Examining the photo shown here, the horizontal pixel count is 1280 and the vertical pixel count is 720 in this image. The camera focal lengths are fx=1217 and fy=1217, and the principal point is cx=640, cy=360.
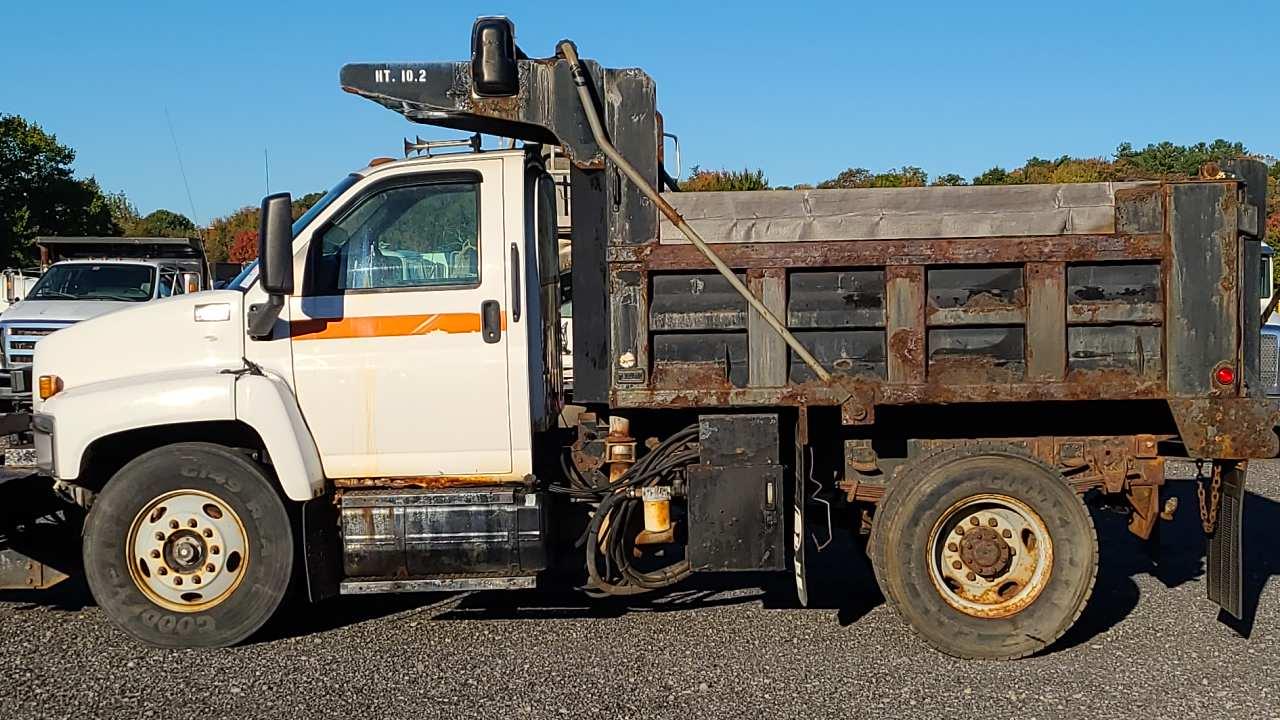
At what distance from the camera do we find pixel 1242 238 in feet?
19.4

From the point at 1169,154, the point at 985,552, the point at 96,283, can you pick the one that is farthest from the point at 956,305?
the point at 1169,154

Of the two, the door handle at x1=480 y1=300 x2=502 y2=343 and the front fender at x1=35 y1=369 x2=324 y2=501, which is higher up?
the door handle at x1=480 y1=300 x2=502 y2=343

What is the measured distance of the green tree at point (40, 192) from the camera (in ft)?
139

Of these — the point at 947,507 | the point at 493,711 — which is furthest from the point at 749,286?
the point at 493,711

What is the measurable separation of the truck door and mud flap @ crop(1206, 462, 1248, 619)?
3.60 meters

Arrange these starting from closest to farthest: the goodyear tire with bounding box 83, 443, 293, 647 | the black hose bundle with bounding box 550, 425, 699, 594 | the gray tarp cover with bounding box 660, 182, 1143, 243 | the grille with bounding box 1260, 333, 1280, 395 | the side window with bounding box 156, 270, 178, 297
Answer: the gray tarp cover with bounding box 660, 182, 1143, 243
the goodyear tire with bounding box 83, 443, 293, 647
the black hose bundle with bounding box 550, 425, 699, 594
the grille with bounding box 1260, 333, 1280, 395
the side window with bounding box 156, 270, 178, 297

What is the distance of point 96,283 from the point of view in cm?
1348

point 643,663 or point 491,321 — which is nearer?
point 643,663

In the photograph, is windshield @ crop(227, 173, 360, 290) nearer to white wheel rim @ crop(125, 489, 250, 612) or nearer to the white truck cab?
the white truck cab

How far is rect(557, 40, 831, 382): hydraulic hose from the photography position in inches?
230

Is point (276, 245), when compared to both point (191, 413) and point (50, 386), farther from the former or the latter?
point (50, 386)

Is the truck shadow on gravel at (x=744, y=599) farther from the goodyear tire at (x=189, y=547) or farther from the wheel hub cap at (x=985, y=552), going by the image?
the wheel hub cap at (x=985, y=552)

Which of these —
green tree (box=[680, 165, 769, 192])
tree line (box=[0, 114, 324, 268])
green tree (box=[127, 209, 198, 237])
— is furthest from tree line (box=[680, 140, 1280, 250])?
green tree (box=[127, 209, 198, 237])

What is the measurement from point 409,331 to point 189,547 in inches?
61.2
